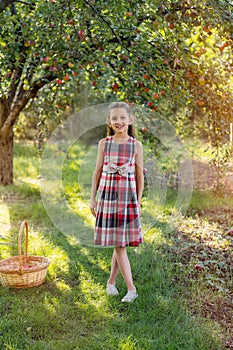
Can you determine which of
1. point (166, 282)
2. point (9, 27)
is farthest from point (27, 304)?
point (9, 27)

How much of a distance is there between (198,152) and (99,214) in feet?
23.6

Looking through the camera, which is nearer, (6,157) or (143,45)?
(143,45)

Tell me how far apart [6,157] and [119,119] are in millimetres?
3834

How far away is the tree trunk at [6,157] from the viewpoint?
21.0 feet

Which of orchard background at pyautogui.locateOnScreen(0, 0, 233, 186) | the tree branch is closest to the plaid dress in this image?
orchard background at pyautogui.locateOnScreen(0, 0, 233, 186)

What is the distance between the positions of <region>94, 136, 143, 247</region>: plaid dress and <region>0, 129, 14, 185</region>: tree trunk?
3.72m

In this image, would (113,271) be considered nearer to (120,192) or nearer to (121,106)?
(120,192)

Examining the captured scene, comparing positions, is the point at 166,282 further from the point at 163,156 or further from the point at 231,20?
the point at 163,156

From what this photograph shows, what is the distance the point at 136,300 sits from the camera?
2.94 m

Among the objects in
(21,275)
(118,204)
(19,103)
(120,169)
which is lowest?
(21,275)

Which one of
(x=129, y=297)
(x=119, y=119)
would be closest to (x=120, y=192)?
(x=119, y=119)

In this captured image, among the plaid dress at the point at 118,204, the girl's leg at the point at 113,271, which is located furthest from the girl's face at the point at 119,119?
the girl's leg at the point at 113,271

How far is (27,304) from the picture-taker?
2.90 meters

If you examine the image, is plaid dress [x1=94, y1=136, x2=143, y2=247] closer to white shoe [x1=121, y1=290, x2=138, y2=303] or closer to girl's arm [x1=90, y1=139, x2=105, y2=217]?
girl's arm [x1=90, y1=139, x2=105, y2=217]
